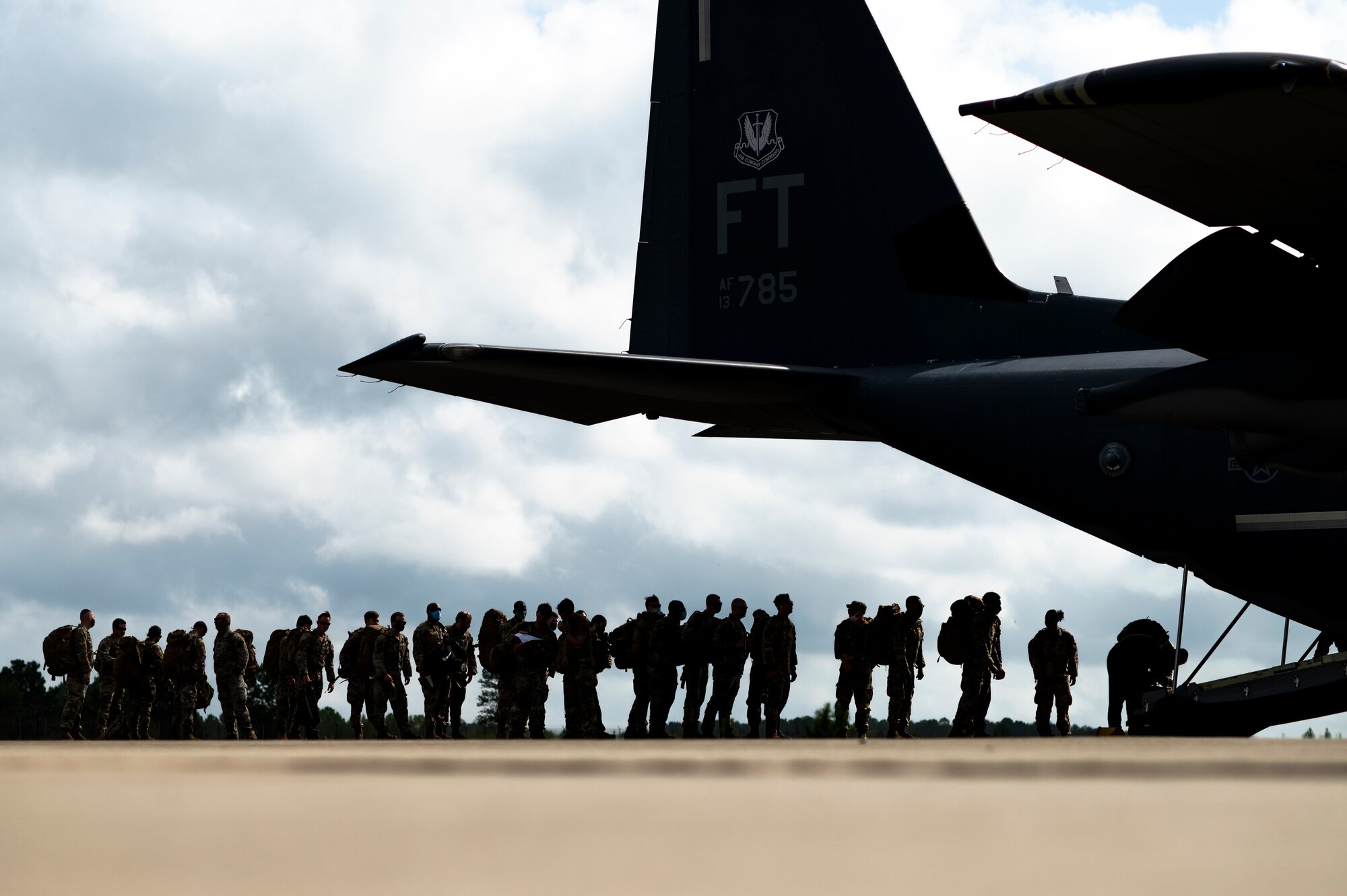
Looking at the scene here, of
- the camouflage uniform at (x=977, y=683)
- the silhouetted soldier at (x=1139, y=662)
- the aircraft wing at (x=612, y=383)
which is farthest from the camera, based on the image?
the camouflage uniform at (x=977, y=683)

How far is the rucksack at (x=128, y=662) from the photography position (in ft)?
50.6

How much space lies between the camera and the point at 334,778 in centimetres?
604

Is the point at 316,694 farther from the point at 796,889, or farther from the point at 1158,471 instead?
the point at 796,889

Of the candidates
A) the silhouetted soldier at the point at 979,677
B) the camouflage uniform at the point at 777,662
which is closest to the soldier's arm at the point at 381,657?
the camouflage uniform at the point at 777,662

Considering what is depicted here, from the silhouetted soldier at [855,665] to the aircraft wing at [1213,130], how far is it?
283 inches

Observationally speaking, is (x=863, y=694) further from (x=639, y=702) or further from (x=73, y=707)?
(x=73, y=707)

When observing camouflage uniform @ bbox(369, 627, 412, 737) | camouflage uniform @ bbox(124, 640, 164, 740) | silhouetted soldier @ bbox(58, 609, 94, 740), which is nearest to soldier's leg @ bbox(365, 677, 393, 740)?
camouflage uniform @ bbox(369, 627, 412, 737)

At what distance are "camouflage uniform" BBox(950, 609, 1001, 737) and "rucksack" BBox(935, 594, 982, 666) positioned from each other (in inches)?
1.7

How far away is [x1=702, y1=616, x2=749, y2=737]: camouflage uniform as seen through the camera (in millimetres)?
14164

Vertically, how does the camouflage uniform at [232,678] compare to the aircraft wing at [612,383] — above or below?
below

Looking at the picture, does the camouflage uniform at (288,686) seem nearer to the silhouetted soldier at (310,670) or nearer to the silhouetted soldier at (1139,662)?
the silhouetted soldier at (310,670)

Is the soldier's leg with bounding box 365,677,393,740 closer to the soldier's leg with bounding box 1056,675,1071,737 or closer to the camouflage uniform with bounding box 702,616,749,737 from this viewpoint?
the camouflage uniform with bounding box 702,616,749,737

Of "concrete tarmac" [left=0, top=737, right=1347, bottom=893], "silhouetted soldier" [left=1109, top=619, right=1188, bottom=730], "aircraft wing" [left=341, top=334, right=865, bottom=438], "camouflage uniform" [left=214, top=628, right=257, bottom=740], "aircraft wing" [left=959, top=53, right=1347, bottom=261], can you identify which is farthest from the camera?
"camouflage uniform" [left=214, top=628, right=257, bottom=740]

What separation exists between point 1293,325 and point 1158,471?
300 cm
